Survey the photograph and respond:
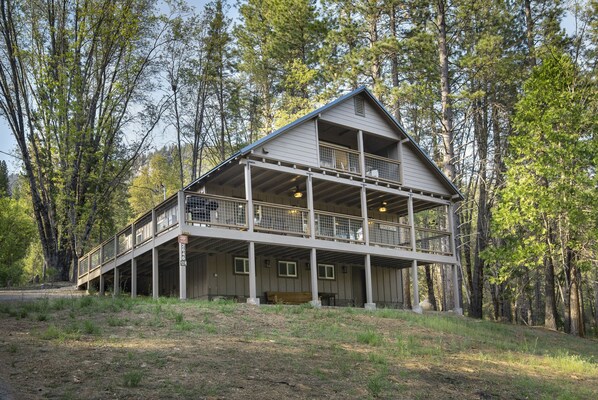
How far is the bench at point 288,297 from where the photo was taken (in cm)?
2173

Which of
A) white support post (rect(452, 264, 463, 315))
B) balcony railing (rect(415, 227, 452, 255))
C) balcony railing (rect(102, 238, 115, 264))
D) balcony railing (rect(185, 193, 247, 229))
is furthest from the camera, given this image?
balcony railing (rect(102, 238, 115, 264))

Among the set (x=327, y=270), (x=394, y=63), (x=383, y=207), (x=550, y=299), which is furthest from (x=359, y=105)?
(x=550, y=299)

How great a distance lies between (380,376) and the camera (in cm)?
1016

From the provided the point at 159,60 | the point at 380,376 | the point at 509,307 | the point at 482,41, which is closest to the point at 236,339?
the point at 380,376

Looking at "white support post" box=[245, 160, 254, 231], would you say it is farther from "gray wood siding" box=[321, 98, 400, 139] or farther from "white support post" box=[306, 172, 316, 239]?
"gray wood siding" box=[321, 98, 400, 139]

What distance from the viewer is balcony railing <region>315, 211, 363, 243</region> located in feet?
71.3

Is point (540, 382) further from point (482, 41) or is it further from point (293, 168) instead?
point (482, 41)

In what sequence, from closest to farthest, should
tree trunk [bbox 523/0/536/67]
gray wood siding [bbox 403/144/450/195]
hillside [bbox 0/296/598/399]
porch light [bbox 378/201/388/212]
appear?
hillside [bbox 0/296/598/399] → gray wood siding [bbox 403/144/450/195] → porch light [bbox 378/201/388/212] → tree trunk [bbox 523/0/536/67]

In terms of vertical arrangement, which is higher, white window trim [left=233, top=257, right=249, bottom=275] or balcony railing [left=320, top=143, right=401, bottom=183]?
balcony railing [left=320, top=143, right=401, bottom=183]

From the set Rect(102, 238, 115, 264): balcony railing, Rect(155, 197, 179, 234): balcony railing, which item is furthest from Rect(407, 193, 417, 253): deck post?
Rect(102, 238, 115, 264): balcony railing

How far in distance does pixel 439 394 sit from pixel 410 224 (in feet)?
47.8

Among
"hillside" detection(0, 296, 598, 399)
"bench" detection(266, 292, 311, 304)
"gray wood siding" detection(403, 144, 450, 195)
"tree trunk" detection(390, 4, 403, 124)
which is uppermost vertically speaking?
"tree trunk" detection(390, 4, 403, 124)

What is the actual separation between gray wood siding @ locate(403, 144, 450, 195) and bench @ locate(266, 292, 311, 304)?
6.40 meters

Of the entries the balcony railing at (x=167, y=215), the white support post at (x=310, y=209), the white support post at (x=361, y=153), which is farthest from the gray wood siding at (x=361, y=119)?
the balcony railing at (x=167, y=215)
